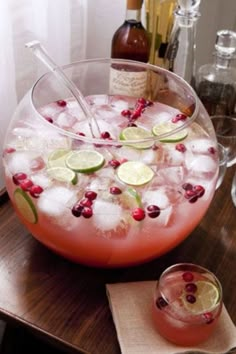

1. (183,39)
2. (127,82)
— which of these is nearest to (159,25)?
(183,39)

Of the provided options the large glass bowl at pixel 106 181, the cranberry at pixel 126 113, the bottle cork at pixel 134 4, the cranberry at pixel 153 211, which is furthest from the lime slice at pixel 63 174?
the bottle cork at pixel 134 4

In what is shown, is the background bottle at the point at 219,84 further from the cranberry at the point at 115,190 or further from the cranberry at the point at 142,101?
the cranberry at the point at 115,190

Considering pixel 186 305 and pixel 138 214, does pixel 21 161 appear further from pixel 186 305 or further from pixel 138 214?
pixel 186 305

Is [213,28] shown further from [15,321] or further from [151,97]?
[15,321]

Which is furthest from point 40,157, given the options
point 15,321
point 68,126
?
point 15,321

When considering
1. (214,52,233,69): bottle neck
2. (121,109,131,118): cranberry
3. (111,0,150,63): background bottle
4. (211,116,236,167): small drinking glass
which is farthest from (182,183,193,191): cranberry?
(214,52,233,69): bottle neck

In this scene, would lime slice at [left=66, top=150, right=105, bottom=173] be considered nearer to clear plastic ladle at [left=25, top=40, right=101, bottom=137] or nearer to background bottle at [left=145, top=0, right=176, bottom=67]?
clear plastic ladle at [left=25, top=40, right=101, bottom=137]
